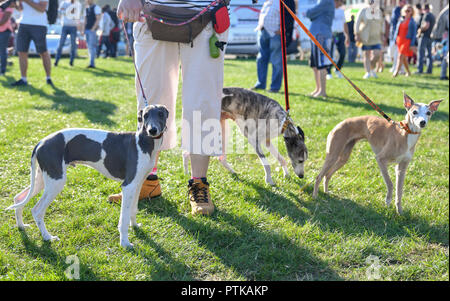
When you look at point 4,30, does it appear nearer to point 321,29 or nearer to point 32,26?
point 32,26

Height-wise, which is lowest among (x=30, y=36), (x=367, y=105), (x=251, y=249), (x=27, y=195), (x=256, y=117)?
(x=251, y=249)

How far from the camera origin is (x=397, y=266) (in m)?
2.81

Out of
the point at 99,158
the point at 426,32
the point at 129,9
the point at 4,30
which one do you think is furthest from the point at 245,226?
the point at 426,32

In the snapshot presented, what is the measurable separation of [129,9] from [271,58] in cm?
630

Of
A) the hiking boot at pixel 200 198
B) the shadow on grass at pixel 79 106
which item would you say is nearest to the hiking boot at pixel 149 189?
the hiking boot at pixel 200 198

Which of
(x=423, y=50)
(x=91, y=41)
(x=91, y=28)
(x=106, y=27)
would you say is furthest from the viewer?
(x=106, y=27)

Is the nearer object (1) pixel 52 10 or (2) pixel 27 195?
(2) pixel 27 195

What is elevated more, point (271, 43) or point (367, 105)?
point (271, 43)

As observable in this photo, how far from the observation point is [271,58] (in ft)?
29.6

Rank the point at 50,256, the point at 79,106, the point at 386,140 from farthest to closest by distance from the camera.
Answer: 1. the point at 79,106
2. the point at 386,140
3. the point at 50,256

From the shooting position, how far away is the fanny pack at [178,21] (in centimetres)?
319

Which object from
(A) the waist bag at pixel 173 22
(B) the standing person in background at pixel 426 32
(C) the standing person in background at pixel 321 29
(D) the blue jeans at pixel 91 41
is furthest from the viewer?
(B) the standing person in background at pixel 426 32

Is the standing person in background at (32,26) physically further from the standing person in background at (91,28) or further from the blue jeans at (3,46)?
the standing person in background at (91,28)
